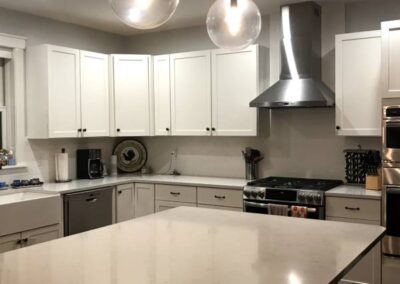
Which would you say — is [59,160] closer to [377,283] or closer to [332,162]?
[332,162]

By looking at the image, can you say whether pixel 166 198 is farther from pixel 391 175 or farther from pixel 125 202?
pixel 391 175

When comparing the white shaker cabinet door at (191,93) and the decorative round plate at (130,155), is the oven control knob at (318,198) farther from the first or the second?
the decorative round plate at (130,155)

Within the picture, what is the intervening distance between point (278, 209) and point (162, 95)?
76.4 inches

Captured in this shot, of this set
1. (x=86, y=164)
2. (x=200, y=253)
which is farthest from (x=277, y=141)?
(x=200, y=253)

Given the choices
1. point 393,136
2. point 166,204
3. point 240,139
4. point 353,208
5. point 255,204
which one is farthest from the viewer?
Answer: point 240,139

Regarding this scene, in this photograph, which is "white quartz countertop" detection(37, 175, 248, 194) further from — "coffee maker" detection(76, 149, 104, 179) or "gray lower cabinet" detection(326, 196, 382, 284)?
"gray lower cabinet" detection(326, 196, 382, 284)

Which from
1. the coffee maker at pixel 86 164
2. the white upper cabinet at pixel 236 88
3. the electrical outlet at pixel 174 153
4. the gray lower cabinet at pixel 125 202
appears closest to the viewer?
the white upper cabinet at pixel 236 88

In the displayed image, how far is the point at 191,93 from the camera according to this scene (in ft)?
16.3

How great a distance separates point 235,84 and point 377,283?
7.36ft

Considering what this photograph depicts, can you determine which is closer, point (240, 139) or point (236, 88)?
point (236, 88)

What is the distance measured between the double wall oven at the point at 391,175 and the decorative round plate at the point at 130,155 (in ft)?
9.57

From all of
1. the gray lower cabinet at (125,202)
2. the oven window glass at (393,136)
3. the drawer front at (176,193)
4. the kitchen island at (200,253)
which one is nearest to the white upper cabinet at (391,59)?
the oven window glass at (393,136)

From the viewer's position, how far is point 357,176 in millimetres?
4254

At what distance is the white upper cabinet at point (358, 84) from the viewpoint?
3910 millimetres
